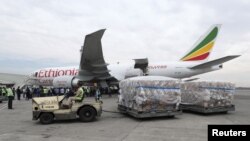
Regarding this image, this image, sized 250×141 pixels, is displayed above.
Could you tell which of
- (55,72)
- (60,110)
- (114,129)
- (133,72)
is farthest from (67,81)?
(114,129)

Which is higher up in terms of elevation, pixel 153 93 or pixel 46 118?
pixel 153 93

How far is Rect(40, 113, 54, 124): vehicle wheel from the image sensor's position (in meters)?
12.6

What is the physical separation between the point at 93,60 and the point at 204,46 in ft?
36.5

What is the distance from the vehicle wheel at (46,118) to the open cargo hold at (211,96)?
7.19 m

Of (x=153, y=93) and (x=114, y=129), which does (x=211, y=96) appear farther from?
(x=114, y=129)

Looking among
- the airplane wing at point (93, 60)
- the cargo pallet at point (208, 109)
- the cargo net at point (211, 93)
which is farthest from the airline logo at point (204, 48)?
the cargo pallet at point (208, 109)

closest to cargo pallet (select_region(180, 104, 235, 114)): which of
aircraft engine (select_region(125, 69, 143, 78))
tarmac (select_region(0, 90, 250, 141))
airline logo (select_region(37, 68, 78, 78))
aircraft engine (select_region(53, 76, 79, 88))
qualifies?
tarmac (select_region(0, 90, 250, 141))

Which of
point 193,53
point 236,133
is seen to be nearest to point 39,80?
point 193,53

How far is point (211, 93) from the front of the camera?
14.9 meters

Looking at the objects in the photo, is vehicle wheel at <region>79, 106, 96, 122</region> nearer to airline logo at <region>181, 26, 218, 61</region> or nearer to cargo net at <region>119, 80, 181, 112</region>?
cargo net at <region>119, 80, 181, 112</region>

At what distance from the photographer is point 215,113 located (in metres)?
15.3

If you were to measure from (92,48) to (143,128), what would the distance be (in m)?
12.0

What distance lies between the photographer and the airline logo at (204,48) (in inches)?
1109

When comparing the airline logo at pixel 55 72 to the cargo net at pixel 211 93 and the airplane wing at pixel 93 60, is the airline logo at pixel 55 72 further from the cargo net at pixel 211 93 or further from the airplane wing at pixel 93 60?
the cargo net at pixel 211 93
